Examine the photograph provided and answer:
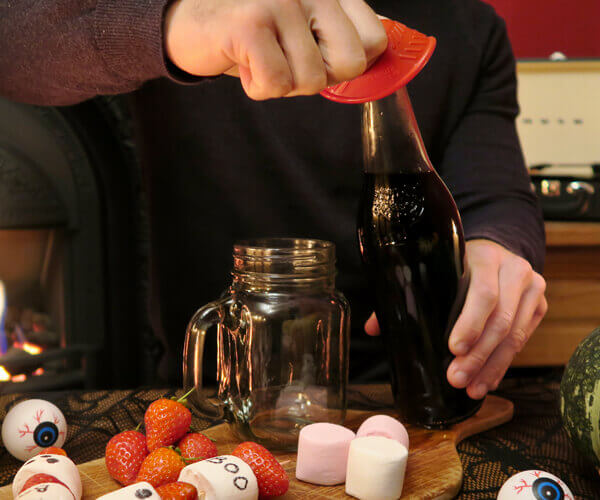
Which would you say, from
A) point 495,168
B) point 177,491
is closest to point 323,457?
point 177,491

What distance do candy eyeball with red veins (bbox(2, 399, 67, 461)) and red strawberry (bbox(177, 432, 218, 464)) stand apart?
0.13 metres

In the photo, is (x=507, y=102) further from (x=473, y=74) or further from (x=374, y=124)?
(x=374, y=124)

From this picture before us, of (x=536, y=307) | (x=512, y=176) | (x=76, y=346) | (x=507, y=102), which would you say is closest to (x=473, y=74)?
(x=507, y=102)

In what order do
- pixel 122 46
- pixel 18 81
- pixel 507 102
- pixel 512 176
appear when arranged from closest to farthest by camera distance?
1. pixel 122 46
2. pixel 18 81
3. pixel 512 176
4. pixel 507 102

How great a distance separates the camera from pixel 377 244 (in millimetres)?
661

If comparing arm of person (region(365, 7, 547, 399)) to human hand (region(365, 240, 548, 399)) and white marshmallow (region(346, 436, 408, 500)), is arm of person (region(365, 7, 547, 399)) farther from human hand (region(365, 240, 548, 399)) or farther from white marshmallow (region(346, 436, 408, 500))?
white marshmallow (region(346, 436, 408, 500))

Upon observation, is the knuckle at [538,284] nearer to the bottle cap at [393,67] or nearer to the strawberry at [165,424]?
the bottle cap at [393,67]

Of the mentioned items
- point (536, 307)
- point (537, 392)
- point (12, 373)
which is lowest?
point (12, 373)

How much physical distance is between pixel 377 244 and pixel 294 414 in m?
0.20

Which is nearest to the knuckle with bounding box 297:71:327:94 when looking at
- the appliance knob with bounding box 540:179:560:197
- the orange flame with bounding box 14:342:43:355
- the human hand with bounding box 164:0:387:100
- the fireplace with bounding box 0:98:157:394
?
the human hand with bounding box 164:0:387:100

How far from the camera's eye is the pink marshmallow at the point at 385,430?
59 centimetres

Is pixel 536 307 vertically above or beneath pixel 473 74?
beneath

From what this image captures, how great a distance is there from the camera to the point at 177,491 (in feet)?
1.56

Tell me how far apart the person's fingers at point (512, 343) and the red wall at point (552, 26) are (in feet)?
4.29
